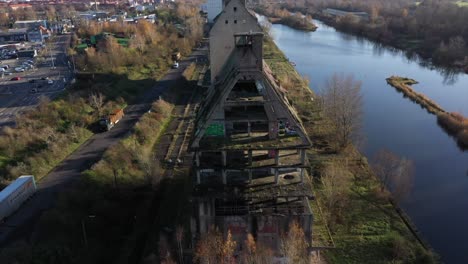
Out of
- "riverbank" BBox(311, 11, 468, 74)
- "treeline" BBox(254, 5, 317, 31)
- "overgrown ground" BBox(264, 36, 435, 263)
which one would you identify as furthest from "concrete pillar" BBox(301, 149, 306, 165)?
"treeline" BBox(254, 5, 317, 31)

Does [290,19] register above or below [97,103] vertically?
above

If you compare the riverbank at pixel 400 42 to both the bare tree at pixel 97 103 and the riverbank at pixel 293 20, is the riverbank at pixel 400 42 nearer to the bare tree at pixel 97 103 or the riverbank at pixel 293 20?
the riverbank at pixel 293 20

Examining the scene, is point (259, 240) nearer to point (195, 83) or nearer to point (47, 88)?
point (195, 83)

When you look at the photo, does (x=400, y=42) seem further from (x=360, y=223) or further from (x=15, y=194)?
(x=15, y=194)

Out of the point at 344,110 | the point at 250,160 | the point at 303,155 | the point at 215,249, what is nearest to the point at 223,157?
the point at 250,160

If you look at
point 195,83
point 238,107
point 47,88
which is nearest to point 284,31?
point 195,83

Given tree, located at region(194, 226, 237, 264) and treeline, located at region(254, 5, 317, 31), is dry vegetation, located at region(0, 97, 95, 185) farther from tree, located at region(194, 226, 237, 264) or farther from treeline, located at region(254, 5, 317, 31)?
treeline, located at region(254, 5, 317, 31)

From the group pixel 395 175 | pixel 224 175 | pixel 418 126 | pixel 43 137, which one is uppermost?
pixel 224 175

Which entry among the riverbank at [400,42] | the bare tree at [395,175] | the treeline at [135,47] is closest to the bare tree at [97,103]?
the treeline at [135,47]

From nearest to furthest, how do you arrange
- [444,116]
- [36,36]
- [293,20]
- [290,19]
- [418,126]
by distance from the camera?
1. [418,126]
2. [444,116]
3. [36,36]
4. [293,20]
5. [290,19]
